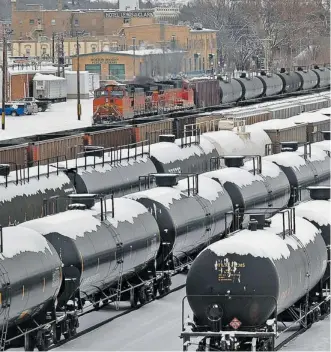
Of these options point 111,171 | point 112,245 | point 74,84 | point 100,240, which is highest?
point 74,84

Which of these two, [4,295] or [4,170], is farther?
[4,170]

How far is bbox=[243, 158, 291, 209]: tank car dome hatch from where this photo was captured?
34.1 meters

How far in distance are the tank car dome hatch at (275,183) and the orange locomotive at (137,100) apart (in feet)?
88.9

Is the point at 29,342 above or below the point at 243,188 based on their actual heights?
below

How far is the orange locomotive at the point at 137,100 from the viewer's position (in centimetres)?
6256

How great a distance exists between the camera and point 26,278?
2239 centimetres

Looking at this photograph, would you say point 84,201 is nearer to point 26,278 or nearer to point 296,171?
point 26,278

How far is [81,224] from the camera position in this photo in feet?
82.3

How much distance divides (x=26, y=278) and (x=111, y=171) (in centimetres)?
1188

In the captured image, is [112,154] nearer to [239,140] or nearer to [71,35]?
[239,140]

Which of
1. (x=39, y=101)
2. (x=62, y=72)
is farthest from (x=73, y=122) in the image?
(x=62, y=72)

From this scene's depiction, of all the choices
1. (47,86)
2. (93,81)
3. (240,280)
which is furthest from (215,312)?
(93,81)

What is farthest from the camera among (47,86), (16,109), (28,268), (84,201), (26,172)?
(47,86)

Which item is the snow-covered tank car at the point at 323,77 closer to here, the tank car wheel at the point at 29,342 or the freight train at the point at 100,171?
the freight train at the point at 100,171
